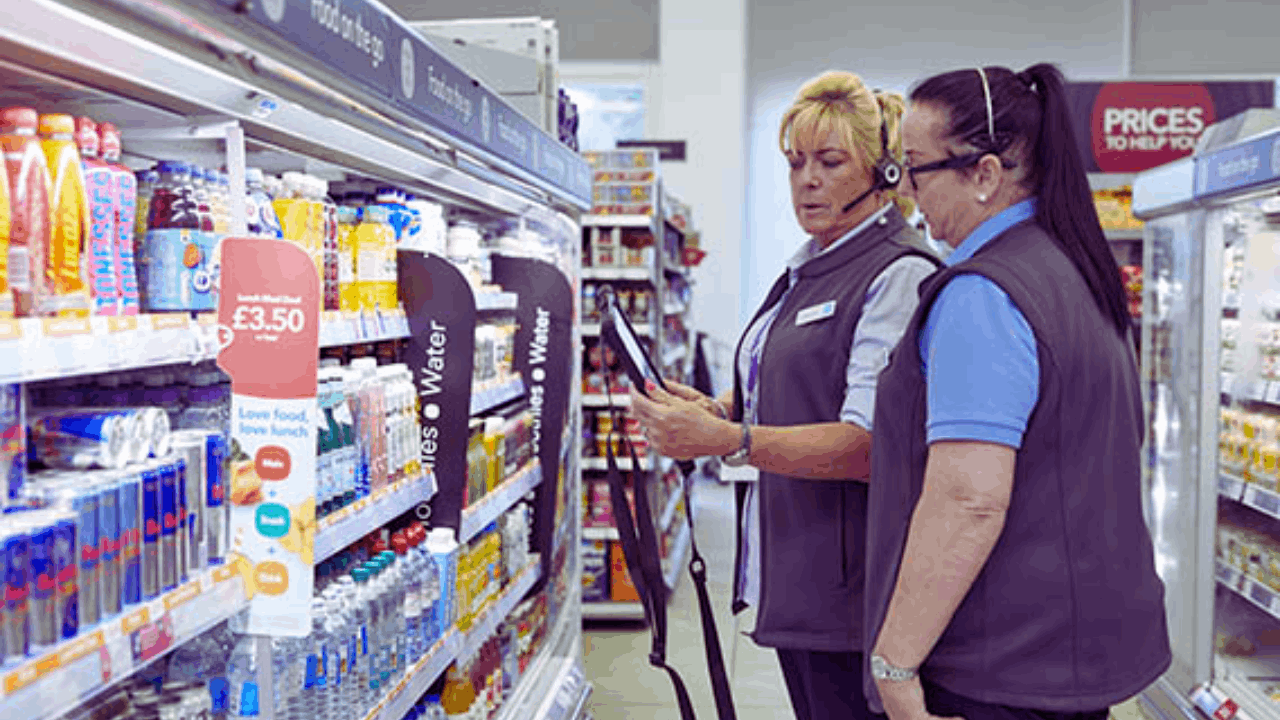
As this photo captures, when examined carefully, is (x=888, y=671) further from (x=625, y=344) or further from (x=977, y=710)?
(x=625, y=344)

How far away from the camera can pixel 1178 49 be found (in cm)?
1198

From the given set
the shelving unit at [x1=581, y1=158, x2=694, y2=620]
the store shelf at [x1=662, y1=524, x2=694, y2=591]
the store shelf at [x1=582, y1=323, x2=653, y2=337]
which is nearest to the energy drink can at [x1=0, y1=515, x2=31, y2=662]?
the shelving unit at [x1=581, y1=158, x2=694, y2=620]

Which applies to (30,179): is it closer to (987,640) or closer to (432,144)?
(432,144)

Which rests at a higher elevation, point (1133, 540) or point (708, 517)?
point (1133, 540)

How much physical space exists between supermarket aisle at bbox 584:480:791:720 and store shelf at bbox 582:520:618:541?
450 millimetres

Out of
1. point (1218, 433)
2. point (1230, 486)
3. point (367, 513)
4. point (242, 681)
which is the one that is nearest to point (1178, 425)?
point (1218, 433)

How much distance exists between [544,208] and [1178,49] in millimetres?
9883

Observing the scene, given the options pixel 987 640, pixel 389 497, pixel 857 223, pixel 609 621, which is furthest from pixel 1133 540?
pixel 609 621

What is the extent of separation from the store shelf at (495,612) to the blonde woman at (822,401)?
2.59 ft

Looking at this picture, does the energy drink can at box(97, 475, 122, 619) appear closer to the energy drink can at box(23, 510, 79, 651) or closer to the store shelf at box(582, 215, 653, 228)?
the energy drink can at box(23, 510, 79, 651)

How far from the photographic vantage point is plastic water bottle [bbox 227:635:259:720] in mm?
1936

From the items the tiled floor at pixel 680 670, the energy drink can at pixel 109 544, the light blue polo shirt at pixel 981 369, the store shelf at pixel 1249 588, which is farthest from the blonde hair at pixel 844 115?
the store shelf at pixel 1249 588

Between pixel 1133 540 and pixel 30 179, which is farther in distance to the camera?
pixel 1133 540

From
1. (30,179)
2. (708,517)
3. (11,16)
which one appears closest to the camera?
(11,16)
